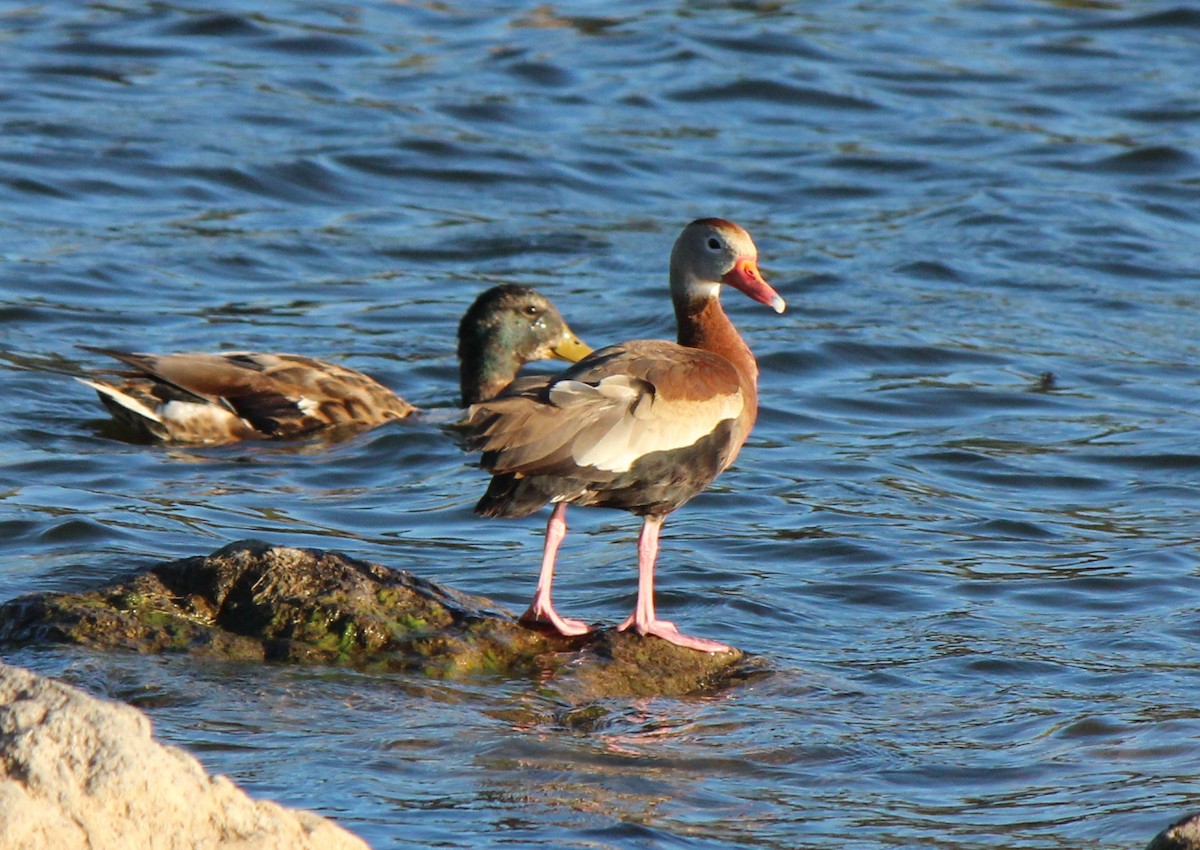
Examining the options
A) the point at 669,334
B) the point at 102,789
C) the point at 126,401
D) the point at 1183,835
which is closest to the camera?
the point at 102,789

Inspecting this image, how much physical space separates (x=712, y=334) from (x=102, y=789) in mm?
4521

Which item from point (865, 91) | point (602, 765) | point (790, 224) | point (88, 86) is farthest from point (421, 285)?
point (602, 765)

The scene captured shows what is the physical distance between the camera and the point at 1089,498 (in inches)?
402

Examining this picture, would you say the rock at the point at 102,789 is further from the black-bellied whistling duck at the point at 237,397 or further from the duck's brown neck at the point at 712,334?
the black-bellied whistling duck at the point at 237,397

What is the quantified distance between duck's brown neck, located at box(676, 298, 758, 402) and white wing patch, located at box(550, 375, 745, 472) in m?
0.82

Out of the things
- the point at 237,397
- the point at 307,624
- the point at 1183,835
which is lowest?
the point at 237,397

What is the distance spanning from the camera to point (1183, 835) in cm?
465

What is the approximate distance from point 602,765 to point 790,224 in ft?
33.0

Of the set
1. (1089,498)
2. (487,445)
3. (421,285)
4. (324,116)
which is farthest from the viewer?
(324,116)

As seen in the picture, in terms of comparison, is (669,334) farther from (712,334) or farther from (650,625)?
Answer: (650,625)

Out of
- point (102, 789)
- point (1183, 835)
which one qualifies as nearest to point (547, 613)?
point (1183, 835)

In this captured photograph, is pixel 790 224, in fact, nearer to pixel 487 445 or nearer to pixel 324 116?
pixel 324 116

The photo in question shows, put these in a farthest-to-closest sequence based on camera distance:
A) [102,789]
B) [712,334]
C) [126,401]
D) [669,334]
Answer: [669,334] → [126,401] → [712,334] → [102,789]

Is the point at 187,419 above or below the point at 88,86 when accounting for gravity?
below
